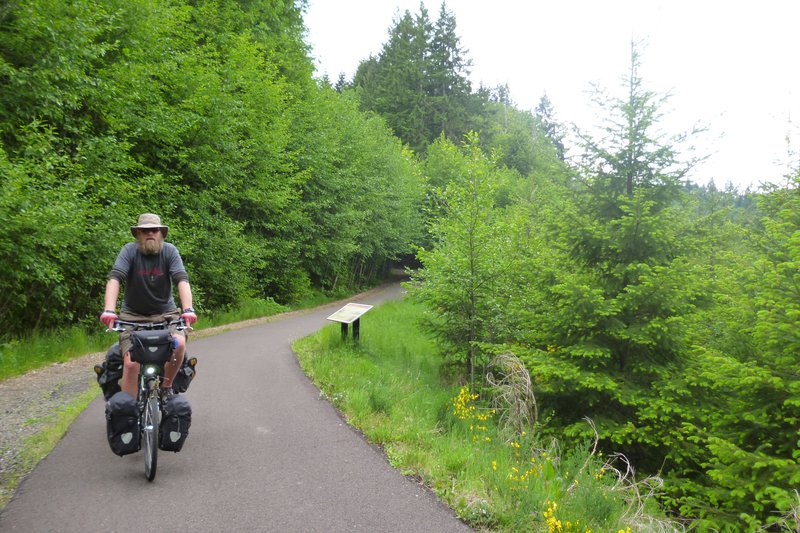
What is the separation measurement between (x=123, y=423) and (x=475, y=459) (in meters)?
3.24

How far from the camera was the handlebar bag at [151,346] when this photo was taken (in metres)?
4.34

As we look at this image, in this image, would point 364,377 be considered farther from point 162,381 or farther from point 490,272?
point 162,381

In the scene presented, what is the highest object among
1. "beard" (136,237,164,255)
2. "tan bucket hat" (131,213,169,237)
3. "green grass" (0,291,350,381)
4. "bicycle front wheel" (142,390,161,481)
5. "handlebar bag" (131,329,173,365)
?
"tan bucket hat" (131,213,169,237)

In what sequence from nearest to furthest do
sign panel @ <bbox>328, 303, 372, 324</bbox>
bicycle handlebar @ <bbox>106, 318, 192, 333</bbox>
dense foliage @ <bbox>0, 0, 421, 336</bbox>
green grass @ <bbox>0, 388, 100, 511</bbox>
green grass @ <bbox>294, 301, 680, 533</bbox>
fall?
green grass @ <bbox>294, 301, 680, 533</bbox>, green grass @ <bbox>0, 388, 100, 511</bbox>, bicycle handlebar @ <bbox>106, 318, 192, 333</bbox>, dense foliage @ <bbox>0, 0, 421, 336</bbox>, sign panel @ <bbox>328, 303, 372, 324</bbox>

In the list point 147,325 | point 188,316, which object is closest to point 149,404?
point 147,325

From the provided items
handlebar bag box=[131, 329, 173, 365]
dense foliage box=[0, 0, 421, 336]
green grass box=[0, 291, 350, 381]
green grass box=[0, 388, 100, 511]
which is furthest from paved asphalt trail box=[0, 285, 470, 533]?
dense foliage box=[0, 0, 421, 336]

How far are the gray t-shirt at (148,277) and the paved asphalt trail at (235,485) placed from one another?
1472mm

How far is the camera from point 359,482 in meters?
4.55

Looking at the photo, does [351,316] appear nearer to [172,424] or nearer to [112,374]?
[112,374]

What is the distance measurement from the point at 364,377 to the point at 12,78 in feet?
27.9

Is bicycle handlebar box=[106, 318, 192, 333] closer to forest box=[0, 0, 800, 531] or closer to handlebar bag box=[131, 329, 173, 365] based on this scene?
handlebar bag box=[131, 329, 173, 365]

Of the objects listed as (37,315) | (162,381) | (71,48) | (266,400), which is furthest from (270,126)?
(162,381)

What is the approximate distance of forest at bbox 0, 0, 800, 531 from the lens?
579 centimetres

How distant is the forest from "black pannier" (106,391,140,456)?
506 cm
